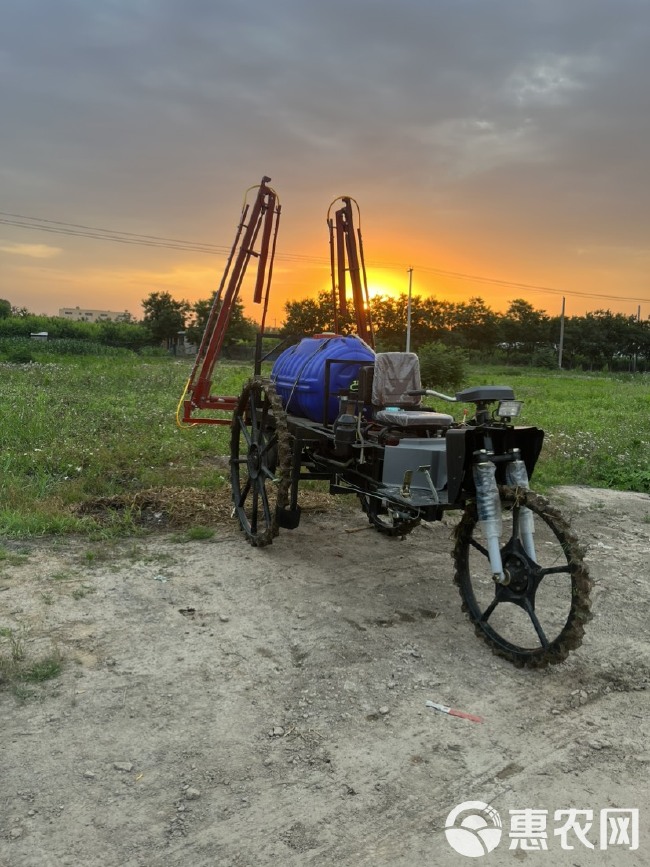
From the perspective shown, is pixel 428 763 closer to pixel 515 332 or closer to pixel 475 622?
pixel 475 622

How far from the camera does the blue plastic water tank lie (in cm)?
544

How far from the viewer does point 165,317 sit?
64.6 m

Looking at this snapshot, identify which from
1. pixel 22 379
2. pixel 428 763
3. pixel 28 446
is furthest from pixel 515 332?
pixel 428 763

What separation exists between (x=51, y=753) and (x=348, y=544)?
11.5 ft

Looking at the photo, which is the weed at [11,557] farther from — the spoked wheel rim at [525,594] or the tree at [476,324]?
the tree at [476,324]

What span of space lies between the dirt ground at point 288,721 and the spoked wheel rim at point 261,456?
626 mm

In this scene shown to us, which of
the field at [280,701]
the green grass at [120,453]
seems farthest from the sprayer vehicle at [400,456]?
the green grass at [120,453]

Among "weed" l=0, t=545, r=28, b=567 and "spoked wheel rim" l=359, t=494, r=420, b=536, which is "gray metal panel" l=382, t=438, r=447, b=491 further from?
"weed" l=0, t=545, r=28, b=567

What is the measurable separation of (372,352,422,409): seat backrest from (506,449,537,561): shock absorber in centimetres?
129

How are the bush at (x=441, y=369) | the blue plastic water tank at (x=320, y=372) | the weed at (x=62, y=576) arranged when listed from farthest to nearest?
the bush at (x=441, y=369), the blue plastic water tank at (x=320, y=372), the weed at (x=62, y=576)

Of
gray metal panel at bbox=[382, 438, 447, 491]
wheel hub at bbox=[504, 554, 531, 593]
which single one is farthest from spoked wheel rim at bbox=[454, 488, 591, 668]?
gray metal panel at bbox=[382, 438, 447, 491]

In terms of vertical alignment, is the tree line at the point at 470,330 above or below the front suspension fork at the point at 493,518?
above

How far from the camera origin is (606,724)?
332cm

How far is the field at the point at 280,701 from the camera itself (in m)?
2.55
